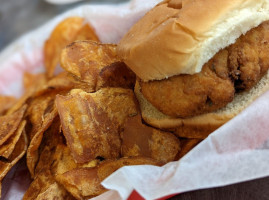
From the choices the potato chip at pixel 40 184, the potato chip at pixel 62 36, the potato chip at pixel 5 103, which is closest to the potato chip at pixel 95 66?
the potato chip at pixel 62 36

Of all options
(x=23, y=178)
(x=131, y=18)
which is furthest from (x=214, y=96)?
(x=23, y=178)

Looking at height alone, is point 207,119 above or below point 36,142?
above

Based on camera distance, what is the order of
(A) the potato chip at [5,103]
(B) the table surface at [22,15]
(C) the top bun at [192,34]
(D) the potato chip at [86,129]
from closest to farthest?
(C) the top bun at [192,34]
(D) the potato chip at [86,129]
(A) the potato chip at [5,103]
(B) the table surface at [22,15]

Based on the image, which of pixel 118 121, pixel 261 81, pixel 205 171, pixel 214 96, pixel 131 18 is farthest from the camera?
pixel 131 18

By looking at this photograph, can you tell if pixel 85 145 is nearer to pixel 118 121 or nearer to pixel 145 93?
pixel 118 121

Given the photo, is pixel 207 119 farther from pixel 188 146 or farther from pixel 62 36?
pixel 62 36

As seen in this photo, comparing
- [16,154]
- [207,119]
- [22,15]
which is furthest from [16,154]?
[22,15]

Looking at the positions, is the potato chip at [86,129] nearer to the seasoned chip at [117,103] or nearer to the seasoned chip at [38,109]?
the seasoned chip at [117,103]

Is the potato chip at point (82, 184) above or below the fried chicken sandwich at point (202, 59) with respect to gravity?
below
